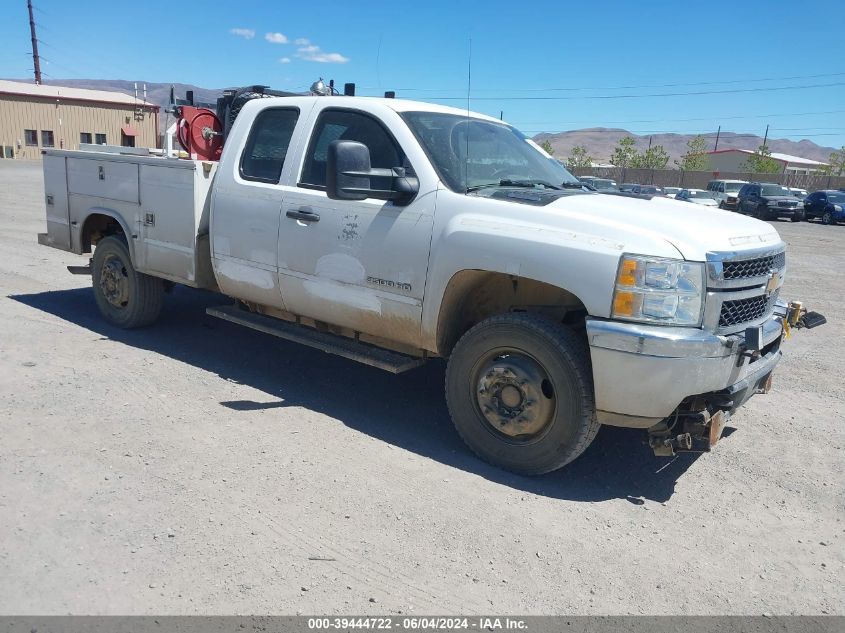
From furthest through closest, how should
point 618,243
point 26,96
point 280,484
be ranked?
point 26,96, point 280,484, point 618,243

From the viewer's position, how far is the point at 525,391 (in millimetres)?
4051

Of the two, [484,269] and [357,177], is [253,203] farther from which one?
[484,269]

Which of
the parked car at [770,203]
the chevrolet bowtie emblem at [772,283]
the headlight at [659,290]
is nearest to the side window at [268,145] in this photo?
the headlight at [659,290]

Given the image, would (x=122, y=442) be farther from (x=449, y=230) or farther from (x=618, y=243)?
(x=618, y=243)

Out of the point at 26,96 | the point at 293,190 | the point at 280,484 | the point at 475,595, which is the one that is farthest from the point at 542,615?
the point at 26,96

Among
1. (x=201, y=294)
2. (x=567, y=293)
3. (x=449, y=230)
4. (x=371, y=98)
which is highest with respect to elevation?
(x=371, y=98)

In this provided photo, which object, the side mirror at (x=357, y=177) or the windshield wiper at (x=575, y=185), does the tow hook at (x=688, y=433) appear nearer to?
the windshield wiper at (x=575, y=185)

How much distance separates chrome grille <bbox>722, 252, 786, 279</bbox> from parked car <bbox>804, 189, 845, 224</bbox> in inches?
1264

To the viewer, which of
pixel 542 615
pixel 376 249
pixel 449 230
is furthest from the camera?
pixel 376 249

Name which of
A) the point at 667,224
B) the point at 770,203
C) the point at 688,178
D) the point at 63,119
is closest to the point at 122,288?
the point at 667,224

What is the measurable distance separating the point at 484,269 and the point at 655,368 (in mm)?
1097

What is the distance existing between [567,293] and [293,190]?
7.05ft

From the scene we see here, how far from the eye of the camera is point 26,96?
173ft

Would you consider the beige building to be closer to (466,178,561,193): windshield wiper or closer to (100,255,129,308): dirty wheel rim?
(100,255,129,308): dirty wheel rim
